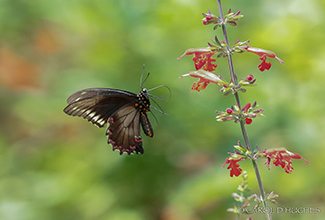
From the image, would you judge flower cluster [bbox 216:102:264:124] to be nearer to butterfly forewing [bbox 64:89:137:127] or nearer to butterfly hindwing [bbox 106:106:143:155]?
butterfly forewing [bbox 64:89:137:127]

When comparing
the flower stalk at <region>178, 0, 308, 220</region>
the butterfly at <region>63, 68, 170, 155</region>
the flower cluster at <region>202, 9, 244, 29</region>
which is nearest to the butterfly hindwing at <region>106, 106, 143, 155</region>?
the butterfly at <region>63, 68, 170, 155</region>

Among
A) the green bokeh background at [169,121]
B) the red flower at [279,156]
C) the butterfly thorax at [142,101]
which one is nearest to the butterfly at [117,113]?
the butterfly thorax at [142,101]

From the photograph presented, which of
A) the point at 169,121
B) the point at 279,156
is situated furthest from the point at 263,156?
the point at 169,121

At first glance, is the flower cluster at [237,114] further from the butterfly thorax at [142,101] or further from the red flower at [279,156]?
the butterfly thorax at [142,101]

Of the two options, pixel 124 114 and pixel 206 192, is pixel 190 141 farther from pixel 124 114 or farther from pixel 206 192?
pixel 124 114

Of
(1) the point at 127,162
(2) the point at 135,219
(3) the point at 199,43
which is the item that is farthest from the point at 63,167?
(3) the point at 199,43
